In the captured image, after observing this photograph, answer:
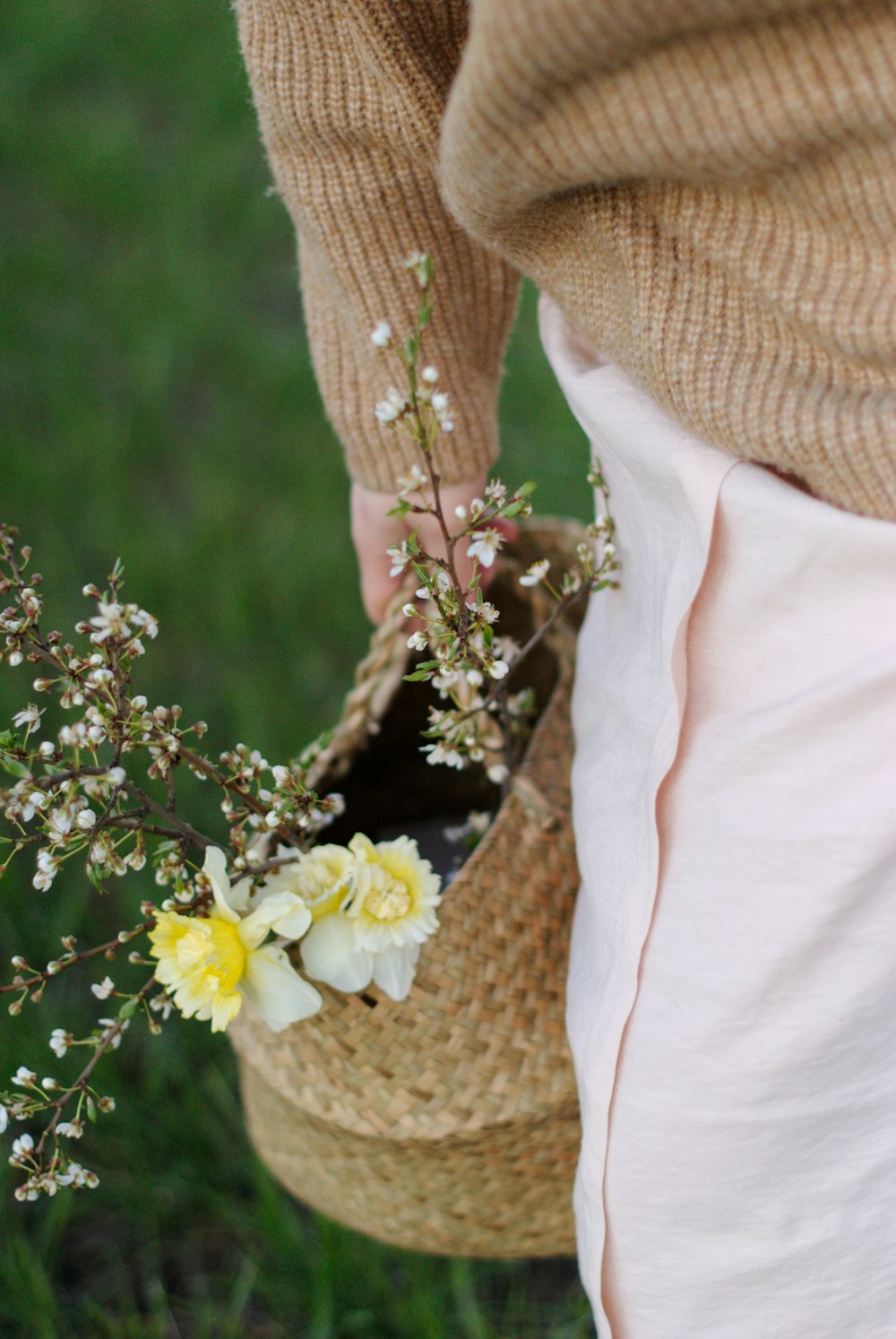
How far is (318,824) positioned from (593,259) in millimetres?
443

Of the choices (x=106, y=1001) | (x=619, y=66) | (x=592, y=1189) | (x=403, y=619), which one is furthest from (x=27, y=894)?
(x=619, y=66)

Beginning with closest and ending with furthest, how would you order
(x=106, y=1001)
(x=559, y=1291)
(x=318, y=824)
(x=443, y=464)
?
(x=318, y=824), (x=443, y=464), (x=559, y=1291), (x=106, y=1001)

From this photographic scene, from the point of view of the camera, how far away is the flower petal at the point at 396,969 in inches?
34.4

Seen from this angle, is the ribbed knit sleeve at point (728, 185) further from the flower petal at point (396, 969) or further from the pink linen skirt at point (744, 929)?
the flower petal at point (396, 969)

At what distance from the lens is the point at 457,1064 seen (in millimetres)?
968

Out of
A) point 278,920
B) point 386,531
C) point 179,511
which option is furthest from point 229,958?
point 179,511

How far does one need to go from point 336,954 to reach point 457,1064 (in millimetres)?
174

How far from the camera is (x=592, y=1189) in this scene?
832 mm

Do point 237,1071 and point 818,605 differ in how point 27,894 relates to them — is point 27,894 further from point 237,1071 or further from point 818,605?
point 818,605

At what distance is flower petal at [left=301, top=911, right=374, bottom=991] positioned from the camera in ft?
2.83

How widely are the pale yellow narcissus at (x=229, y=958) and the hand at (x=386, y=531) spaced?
1.23 ft

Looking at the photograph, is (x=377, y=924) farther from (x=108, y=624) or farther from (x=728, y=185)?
(x=728, y=185)

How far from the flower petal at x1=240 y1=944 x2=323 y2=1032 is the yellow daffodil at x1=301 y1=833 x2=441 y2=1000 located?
0.03 metres

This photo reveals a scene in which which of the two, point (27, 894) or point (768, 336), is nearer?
point (768, 336)
